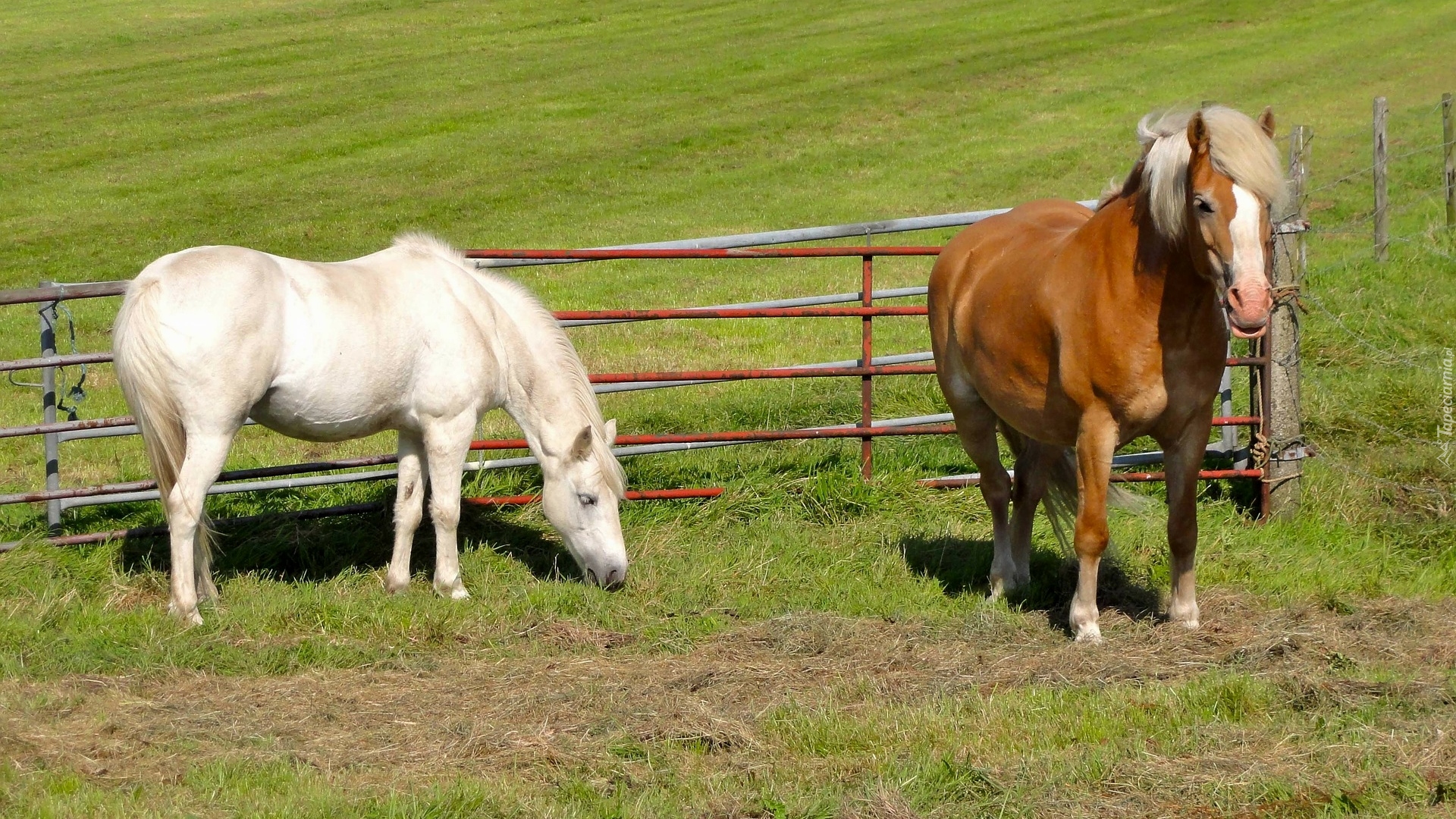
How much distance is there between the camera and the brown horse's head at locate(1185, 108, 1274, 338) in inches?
167

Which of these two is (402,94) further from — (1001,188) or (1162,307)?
(1162,307)

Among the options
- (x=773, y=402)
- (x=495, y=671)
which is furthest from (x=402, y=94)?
(x=495, y=671)

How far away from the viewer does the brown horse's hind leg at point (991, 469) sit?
19.0 feet

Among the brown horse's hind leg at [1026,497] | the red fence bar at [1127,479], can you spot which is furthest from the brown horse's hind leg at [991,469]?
the red fence bar at [1127,479]

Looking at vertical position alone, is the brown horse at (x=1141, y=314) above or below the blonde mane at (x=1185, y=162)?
below

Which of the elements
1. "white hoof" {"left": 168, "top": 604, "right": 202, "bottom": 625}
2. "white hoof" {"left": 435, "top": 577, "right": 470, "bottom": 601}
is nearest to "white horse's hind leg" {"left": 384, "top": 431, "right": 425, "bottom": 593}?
"white hoof" {"left": 435, "top": 577, "right": 470, "bottom": 601}

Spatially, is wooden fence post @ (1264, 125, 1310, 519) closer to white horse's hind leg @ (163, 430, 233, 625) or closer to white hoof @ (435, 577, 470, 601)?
white hoof @ (435, 577, 470, 601)

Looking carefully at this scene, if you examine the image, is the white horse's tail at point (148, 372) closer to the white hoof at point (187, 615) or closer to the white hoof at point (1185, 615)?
the white hoof at point (187, 615)

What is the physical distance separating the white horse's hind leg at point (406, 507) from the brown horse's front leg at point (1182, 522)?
3266mm

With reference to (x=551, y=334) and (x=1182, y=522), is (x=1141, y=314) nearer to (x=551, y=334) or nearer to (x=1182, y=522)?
(x=1182, y=522)

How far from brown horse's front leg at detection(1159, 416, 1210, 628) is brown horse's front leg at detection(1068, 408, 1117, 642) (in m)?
0.30

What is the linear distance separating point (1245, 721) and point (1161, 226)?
5.74ft

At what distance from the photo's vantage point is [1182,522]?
203 inches

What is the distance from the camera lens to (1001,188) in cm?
1808
